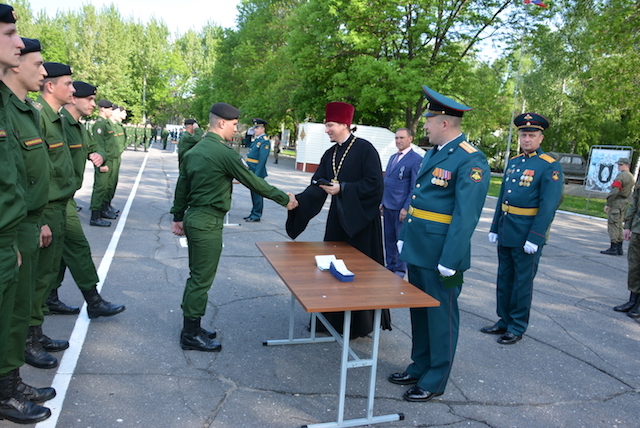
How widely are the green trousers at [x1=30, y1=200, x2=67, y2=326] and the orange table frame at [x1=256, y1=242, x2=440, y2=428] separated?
1667mm

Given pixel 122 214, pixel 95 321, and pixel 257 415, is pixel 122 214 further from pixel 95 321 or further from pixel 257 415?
pixel 257 415

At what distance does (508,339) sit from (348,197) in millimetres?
2188

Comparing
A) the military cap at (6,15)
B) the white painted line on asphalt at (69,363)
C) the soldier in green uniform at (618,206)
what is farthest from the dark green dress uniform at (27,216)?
the soldier in green uniform at (618,206)

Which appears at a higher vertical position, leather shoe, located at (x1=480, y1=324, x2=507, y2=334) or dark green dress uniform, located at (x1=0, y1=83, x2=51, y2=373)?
dark green dress uniform, located at (x1=0, y1=83, x2=51, y2=373)

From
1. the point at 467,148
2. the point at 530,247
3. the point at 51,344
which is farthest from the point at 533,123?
the point at 51,344

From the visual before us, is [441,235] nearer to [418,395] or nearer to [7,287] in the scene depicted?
[418,395]

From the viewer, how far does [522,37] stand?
74.3ft

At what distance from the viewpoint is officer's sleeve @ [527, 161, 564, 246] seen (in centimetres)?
449

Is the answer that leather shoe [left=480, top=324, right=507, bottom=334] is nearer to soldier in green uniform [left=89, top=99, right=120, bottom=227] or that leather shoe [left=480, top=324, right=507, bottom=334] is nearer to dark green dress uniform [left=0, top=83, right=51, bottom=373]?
dark green dress uniform [left=0, top=83, right=51, bottom=373]

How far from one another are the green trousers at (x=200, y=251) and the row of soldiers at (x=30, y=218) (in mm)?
1033

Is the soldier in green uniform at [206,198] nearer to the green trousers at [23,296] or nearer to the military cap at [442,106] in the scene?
the green trousers at [23,296]

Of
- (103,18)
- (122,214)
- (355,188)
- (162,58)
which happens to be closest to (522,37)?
(122,214)

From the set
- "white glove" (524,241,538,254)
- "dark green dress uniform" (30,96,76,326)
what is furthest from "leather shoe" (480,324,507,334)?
"dark green dress uniform" (30,96,76,326)

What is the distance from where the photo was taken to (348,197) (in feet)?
13.5
